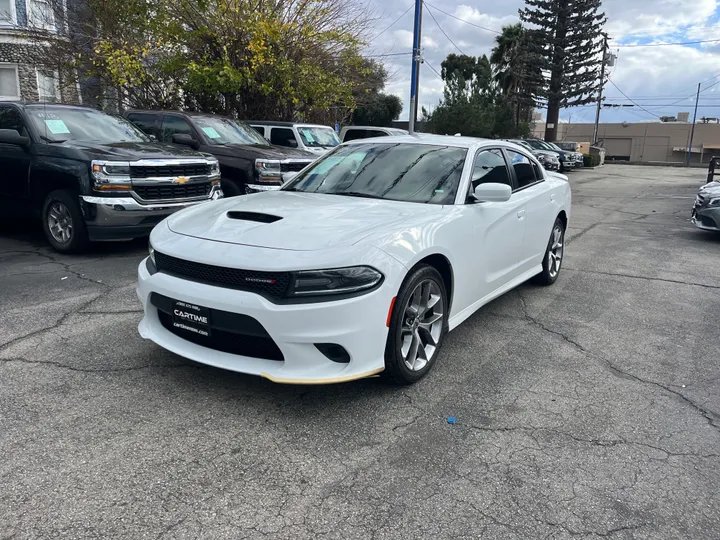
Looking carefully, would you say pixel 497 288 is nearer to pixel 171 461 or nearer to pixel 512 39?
pixel 171 461

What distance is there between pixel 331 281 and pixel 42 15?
17714 mm

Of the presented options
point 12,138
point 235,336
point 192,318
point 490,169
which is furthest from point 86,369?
point 12,138

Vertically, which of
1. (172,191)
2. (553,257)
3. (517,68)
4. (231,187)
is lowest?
(553,257)

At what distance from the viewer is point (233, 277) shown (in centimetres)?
328

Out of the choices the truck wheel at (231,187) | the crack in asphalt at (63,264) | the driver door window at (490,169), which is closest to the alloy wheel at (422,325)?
the driver door window at (490,169)

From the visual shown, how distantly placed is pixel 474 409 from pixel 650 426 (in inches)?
39.3

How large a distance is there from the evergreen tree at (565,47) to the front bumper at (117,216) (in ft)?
120

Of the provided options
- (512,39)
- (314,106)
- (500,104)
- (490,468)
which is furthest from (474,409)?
(512,39)

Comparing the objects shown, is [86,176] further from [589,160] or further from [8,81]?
[589,160]

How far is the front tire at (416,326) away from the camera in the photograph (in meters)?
3.46

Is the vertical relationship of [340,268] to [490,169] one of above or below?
below

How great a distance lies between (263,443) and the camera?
3.05 m

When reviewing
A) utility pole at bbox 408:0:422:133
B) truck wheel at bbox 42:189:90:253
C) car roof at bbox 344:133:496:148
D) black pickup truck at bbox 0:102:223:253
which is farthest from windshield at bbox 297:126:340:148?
car roof at bbox 344:133:496:148

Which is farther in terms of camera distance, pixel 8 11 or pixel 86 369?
pixel 8 11
